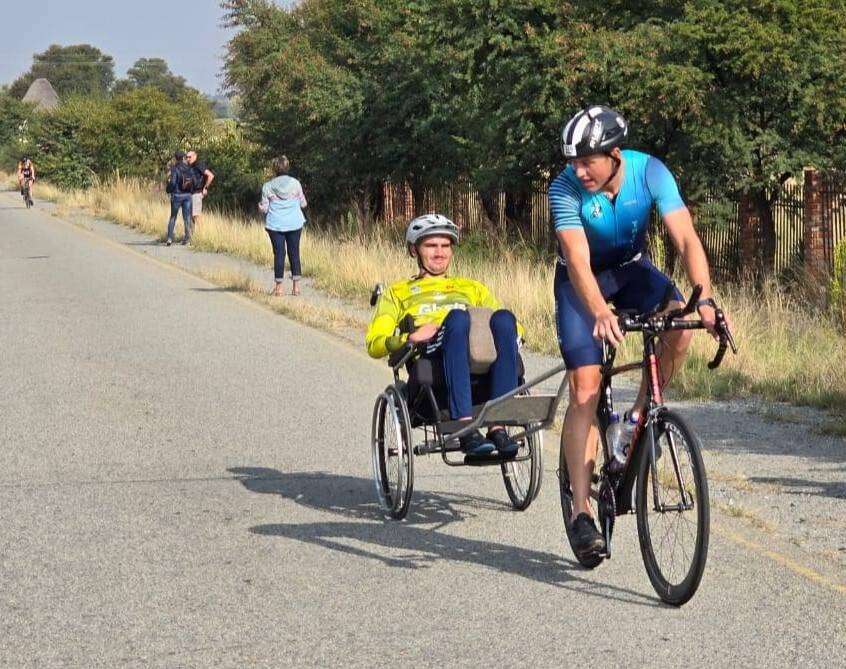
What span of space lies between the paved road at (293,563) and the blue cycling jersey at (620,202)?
1.38 metres

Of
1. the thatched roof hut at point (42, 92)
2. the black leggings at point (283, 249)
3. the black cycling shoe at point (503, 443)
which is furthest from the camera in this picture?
the thatched roof hut at point (42, 92)

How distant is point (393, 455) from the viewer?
7.50 m

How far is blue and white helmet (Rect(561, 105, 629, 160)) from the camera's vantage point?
18.9ft

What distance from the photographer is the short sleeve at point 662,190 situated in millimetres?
5934

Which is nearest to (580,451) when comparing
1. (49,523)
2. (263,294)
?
(49,523)

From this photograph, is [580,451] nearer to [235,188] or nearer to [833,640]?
[833,640]

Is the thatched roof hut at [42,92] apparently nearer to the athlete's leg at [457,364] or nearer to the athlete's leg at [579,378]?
the athlete's leg at [457,364]

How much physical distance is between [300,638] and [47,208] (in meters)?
45.7

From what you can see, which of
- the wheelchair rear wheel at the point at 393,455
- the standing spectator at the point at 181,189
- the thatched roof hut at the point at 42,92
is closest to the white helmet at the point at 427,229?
the wheelchair rear wheel at the point at 393,455

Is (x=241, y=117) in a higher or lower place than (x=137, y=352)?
higher

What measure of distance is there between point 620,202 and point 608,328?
65 centimetres

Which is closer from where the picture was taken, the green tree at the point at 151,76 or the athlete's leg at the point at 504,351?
the athlete's leg at the point at 504,351

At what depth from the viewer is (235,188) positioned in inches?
1697

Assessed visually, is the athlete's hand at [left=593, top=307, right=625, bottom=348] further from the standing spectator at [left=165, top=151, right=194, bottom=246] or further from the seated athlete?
the standing spectator at [left=165, top=151, right=194, bottom=246]
